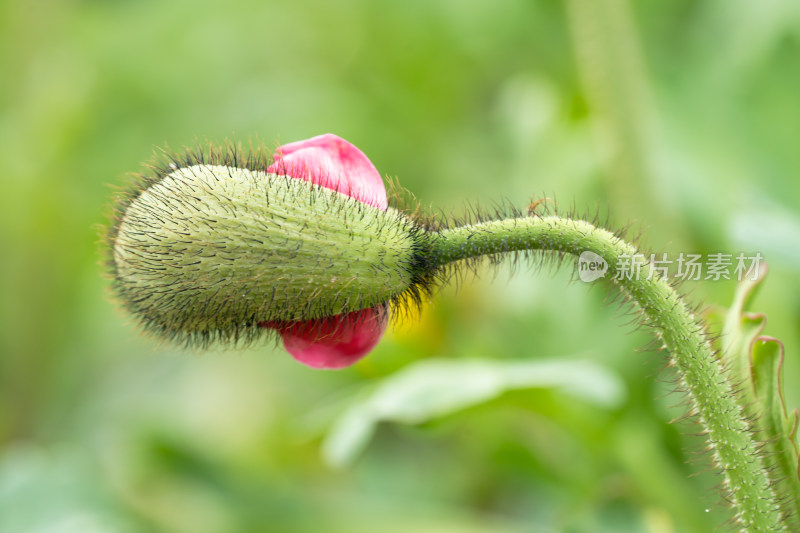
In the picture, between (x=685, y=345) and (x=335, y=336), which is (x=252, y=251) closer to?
(x=335, y=336)

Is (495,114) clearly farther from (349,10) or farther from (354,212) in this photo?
(354,212)

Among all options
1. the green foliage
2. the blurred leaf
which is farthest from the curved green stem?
the blurred leaf

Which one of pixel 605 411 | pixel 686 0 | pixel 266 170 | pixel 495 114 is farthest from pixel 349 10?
pixel 266 170

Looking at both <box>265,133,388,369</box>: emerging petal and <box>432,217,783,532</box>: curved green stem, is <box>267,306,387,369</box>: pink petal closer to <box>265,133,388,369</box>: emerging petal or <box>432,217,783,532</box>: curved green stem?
<box>265,133,388,369</box>: emerging petal

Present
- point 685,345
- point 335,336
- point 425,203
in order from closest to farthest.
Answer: point 685,345
point 335,336
point 425,203

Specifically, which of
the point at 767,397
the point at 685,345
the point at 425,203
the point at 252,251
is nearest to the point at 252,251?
the point at 252,251

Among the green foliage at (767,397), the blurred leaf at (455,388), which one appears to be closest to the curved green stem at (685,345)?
the green foliage at (767,397)
